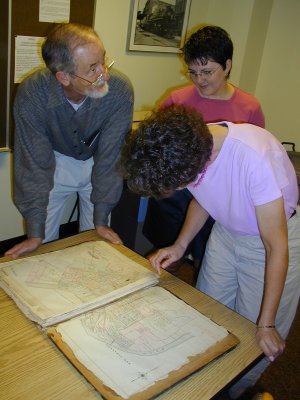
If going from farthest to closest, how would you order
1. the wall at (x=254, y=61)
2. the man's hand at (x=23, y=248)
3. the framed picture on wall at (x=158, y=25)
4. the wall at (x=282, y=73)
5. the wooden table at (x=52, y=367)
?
1. the wall at (x=282, y=73)
2. the wall at (x=254, y=61)
3. the framed picture on wall at (x=158, y=25)
4. the man's hand at (x=23, y=248)
5. the wooden table at (x=52, y=367)

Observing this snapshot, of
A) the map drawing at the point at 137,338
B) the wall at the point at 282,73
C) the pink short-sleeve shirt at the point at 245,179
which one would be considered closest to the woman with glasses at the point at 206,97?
the pink short-sleeve shirt at the point at 245,179

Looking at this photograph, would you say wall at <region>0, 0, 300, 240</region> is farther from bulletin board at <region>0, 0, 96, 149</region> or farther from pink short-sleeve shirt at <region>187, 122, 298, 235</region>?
pink short-sleeve shirt at <region>187, 122, 298, 235</region>

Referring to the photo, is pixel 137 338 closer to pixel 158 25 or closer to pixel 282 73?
pixel 158 25

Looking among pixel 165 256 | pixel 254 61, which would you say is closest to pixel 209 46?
pixel 165 256

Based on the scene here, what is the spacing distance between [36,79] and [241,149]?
0.87m

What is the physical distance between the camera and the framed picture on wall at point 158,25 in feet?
8.27

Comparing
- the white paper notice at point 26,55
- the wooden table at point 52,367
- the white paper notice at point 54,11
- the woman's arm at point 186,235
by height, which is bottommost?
the wooden table at point 52,367

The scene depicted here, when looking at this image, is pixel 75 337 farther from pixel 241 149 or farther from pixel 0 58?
pixel 0 58

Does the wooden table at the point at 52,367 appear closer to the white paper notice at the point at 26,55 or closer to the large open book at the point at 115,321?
the large open book at the point at 115,321

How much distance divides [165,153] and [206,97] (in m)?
0.97

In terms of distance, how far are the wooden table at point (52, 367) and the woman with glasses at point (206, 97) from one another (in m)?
0.89

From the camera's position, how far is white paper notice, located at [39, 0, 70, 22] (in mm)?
2016

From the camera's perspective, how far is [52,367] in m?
0.77

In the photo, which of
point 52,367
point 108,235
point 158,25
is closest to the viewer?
point 52,367
